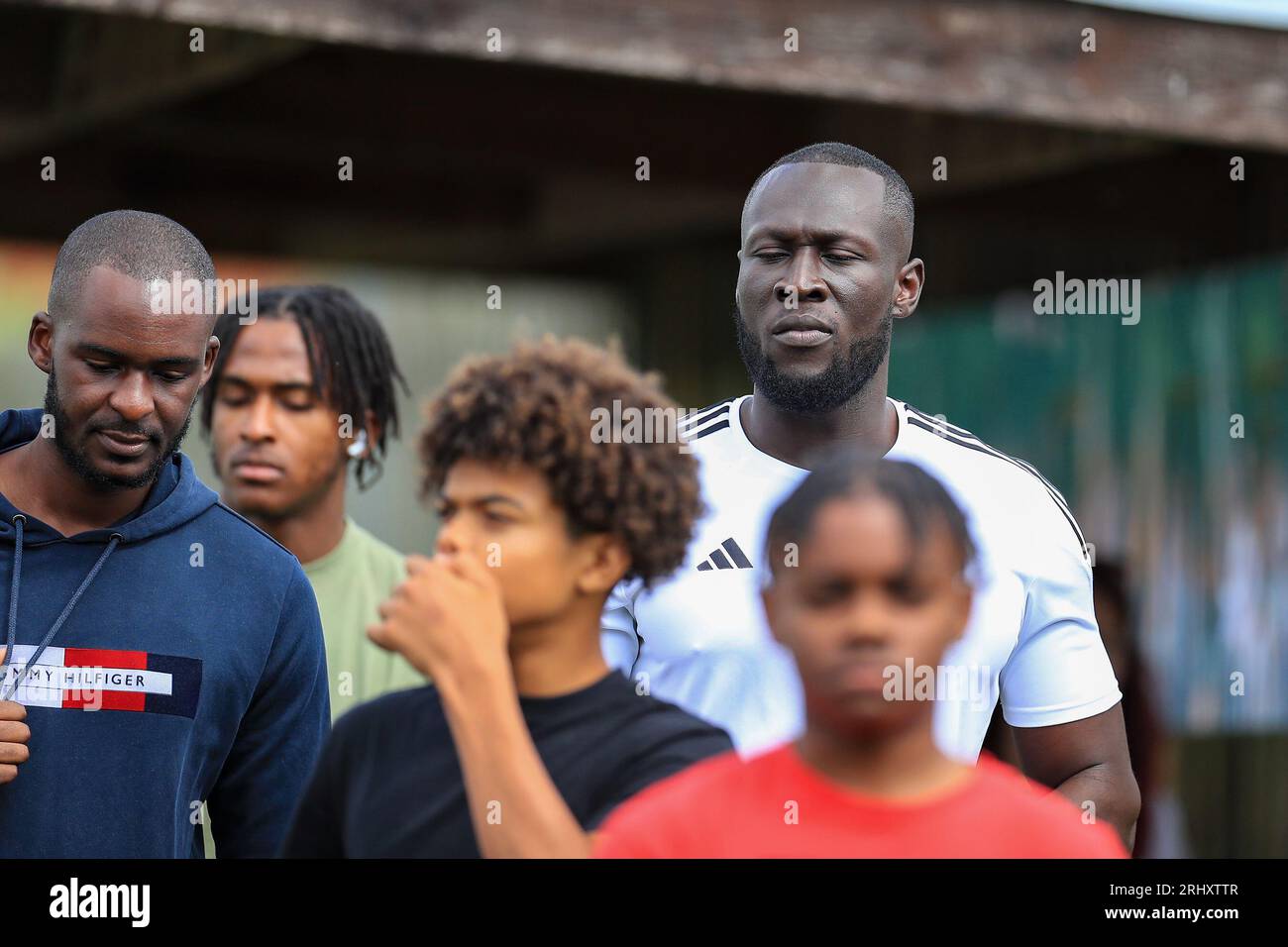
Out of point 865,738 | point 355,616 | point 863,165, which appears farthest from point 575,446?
point 355,616

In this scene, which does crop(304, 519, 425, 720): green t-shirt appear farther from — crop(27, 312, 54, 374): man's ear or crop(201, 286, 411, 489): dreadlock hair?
crop(27, 312, 54, 374): man's ear

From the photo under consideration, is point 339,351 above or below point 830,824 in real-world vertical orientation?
above

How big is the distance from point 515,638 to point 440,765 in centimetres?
17

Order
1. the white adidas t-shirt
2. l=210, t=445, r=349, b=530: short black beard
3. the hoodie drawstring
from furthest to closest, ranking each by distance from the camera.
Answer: l=210, t=445, r=349, b=530: short black beard < the white adidas t-shirt < the hoodie drawstring

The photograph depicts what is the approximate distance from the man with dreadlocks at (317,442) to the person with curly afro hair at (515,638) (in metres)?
1.68

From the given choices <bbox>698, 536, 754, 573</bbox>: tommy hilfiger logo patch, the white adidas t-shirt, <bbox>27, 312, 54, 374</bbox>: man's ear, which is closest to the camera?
<bbox>27, 312, 54, 374</bbox>: man's ear

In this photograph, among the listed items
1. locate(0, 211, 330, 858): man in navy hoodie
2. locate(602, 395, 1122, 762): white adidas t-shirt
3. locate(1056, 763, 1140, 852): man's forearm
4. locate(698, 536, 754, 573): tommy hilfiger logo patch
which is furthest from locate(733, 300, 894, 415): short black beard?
locate(0, 211, 330, 858): man in navy hoodie

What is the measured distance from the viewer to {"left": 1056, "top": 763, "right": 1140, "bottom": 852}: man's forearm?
9.26 ft

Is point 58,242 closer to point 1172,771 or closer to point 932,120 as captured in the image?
point 932,120

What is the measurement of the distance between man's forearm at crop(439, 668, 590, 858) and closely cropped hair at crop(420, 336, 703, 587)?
0.80 ft

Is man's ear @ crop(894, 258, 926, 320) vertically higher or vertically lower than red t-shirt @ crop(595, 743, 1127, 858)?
higher

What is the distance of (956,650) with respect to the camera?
8.75 feet

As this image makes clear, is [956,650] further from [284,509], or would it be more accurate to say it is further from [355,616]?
[284,509]
